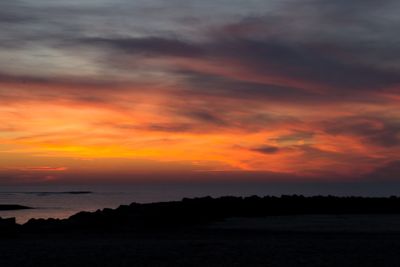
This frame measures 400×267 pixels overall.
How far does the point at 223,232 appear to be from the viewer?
2430 centimetres

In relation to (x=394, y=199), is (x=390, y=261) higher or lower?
lower

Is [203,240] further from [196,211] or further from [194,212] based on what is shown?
[196,211]

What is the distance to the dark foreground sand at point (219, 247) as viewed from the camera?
1591 centimetres

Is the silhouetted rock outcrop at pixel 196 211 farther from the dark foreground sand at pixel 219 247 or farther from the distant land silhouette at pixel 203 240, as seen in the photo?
the dark foreground sand at pixel 219 247

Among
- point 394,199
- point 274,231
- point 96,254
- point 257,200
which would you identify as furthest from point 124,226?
point 394,199

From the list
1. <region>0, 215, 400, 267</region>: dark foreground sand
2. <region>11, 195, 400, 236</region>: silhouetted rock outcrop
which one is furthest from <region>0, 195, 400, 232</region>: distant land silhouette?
<region>0, 215, 400, 267</region>: dark foreground sand

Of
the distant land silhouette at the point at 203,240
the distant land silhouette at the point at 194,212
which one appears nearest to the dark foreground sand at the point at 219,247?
the distant land silhouette at the point at 203,240

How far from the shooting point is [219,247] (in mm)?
18703

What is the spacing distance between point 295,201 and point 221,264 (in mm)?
27962

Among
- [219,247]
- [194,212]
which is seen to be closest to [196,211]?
[194,212]

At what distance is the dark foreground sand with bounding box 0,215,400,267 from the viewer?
52.2 ft

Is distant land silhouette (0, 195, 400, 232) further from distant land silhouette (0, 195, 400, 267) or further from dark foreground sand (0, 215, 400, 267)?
dark foreground sand (0, 215, 400, 267)

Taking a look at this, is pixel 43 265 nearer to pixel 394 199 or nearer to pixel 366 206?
pixel 366 206

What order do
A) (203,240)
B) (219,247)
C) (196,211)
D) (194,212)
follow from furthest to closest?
(196,211) → (194,212) → (203,240) → (219,247)
